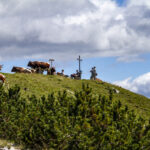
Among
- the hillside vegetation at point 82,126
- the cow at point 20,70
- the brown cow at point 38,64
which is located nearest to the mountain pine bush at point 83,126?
the hillside vegetation at point 82,126

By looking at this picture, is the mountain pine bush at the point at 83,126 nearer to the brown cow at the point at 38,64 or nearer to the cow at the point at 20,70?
the cow at the point at 20,70

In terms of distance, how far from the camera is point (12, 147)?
12.7 m

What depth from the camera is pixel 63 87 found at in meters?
39.6

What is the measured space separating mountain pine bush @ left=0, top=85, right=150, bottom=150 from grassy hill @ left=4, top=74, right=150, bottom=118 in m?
20.4

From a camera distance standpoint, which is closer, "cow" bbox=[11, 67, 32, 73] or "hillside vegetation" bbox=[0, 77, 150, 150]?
"hillside vegetation" bbox=[0, 77, 150, 150]

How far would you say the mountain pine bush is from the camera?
32.8 feet

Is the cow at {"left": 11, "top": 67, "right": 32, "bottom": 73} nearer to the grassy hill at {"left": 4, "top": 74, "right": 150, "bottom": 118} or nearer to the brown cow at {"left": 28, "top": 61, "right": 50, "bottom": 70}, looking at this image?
the grassy hill at {"left": 4, "top": 74, "right": 150, "bottom": 118}

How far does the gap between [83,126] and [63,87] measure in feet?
96.1

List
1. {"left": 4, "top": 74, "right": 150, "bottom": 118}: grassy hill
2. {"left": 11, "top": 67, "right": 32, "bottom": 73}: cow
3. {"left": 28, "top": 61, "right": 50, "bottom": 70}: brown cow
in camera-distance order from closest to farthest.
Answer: {"left": 4, "top": 74, "right": 150, "bottom": 118}: grassy hill
{"left": 11, "top": 67, "right": 32, "bottom": 73}: cow
{"left": 28, "top": 61, "right": 50, "bottom": 70}: brown cow

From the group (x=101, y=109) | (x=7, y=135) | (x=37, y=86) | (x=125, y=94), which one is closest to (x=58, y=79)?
(x=37, y=86)

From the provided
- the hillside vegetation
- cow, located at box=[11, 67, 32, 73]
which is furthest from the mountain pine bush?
cow, located at box=[11, 67, 32, 73]

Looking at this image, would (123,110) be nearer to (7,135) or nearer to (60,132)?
(60,132)

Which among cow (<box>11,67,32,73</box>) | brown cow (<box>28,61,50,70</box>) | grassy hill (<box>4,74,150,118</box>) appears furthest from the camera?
brown cow (<box>28,61,50,70</box>)

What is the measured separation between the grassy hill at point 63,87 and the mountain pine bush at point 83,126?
20437mm
